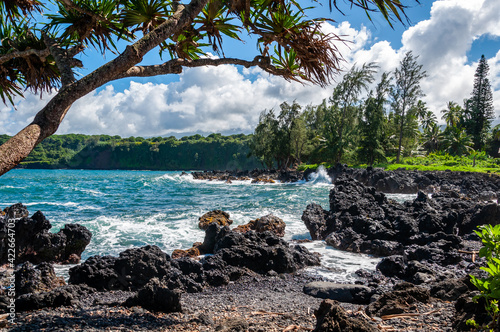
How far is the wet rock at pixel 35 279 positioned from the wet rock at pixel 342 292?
3866 millimetres

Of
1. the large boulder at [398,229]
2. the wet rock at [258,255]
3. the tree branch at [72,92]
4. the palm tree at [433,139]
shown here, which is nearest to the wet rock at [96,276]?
the wet rock at [258,255]

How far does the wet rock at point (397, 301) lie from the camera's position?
3.35 m

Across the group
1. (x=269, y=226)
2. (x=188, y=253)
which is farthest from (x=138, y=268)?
(x=269, y=226)

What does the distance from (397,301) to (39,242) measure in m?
7.13

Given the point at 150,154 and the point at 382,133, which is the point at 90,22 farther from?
the point at 150,154

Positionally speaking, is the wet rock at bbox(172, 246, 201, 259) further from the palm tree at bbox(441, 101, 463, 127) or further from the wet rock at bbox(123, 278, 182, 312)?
the palm tree at bbox(441, 101, 463, 127)

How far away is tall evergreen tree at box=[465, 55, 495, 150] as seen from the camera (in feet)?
173

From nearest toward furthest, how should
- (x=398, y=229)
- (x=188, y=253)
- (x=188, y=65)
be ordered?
(x=188, y=65), (x=188, y=253), (x=398, y=229)

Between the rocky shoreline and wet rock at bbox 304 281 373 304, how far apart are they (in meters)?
0.02

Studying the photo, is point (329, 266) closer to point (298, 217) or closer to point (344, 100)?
point (298, 217)

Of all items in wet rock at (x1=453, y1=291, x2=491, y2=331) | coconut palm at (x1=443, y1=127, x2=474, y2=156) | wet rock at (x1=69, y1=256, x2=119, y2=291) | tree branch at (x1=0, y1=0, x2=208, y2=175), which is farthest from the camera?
coconut palm at (x1=443, y1=127, x2=474, y2=156)

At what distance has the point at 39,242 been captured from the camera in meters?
6.84

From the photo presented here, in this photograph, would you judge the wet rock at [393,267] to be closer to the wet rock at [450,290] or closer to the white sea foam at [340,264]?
the white sea foam at [340,264]

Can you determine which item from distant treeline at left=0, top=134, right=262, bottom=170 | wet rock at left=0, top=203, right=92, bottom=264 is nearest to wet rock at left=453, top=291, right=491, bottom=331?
wet rock at left=0, top=203, right=92, bottom=264
